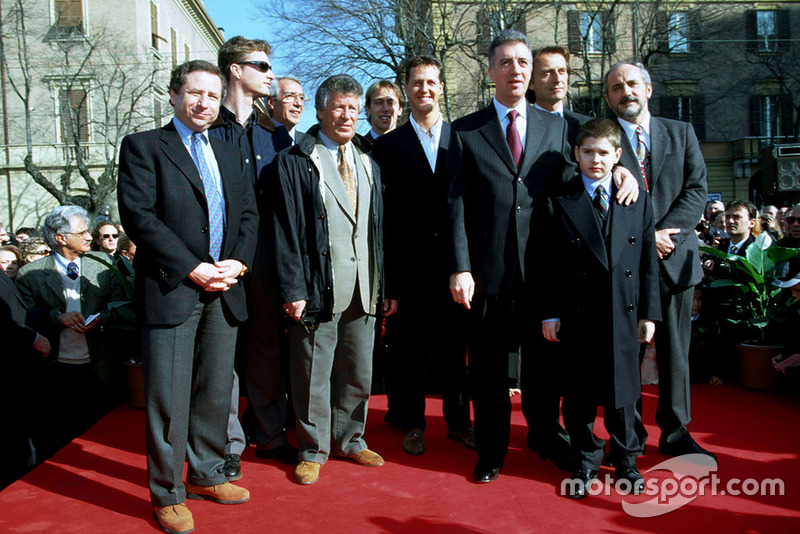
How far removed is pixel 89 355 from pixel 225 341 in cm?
194

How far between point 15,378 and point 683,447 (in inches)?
153

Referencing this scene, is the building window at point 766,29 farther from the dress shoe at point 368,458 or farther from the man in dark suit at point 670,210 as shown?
the dress shoe at point 368,458

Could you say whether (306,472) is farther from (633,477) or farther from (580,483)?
(633,477)

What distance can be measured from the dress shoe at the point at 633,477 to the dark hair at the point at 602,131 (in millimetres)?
1512

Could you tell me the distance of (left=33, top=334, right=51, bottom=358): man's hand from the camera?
13.1 feet

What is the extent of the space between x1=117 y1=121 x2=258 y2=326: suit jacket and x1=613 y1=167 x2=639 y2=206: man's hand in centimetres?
185

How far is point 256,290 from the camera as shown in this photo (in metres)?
3.35

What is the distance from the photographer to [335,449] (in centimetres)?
347

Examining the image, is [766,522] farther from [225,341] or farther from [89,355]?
[89,355]

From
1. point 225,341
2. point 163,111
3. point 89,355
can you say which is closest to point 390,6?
point 163,111

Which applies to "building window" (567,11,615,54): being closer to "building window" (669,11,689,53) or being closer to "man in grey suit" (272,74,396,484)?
"building window" (669,11,689,53)

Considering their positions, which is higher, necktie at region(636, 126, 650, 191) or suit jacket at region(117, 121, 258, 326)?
necktie at region(636, 126, 650, 191)

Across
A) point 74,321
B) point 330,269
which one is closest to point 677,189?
point 330,269

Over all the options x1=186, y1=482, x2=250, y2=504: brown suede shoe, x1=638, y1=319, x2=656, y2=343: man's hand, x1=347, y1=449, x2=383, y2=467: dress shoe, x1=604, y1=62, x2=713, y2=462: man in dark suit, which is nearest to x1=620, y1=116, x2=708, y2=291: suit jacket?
x1=604, y1=62, x2=713, y2=462: man in dark suit
